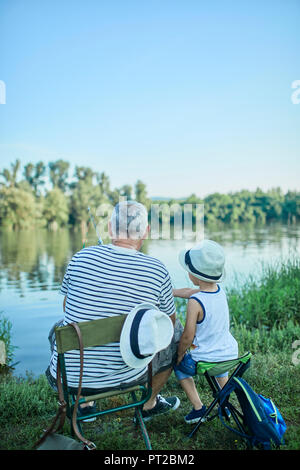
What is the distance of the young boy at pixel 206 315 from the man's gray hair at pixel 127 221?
0.38 meters

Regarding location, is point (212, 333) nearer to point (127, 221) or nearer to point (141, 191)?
point (127, 221)

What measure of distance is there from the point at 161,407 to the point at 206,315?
73cm

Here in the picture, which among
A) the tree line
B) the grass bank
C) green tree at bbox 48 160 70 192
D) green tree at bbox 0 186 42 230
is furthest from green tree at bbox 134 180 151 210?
the grass bank

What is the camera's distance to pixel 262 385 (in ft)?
9.85

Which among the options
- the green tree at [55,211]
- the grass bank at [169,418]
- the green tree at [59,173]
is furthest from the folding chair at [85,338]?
the green tree at [59,173]

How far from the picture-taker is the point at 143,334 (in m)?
1.88

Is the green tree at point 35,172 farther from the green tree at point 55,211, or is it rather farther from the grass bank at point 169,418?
the grass bank at point 169,418

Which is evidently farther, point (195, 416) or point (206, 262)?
point (195, 416)

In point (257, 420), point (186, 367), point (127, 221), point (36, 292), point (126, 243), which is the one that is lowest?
point (36, 292)

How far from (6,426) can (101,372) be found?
3.11 ft

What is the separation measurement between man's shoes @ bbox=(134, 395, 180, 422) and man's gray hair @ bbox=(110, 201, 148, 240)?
3.68 feet

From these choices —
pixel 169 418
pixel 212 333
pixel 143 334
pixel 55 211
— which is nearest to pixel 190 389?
pixel 169 418

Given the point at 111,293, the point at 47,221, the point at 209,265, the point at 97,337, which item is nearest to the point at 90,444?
the point at 97,337
